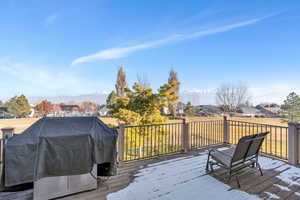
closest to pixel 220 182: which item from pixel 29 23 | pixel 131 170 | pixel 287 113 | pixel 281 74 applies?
pixel 131 170

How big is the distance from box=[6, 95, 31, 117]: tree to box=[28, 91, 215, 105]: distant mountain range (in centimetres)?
326

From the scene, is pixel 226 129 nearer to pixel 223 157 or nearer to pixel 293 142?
pixel 293 142

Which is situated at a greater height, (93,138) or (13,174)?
(93,138)

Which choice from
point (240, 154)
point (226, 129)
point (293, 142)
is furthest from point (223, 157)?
point (226, 129)

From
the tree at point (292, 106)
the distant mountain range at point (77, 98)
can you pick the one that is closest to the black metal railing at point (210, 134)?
the tree at point (292, 106)

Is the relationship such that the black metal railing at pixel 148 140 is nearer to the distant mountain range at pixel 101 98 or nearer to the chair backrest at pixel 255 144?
the chair backrest at pixel 255 144

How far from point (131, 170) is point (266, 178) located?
2625mm

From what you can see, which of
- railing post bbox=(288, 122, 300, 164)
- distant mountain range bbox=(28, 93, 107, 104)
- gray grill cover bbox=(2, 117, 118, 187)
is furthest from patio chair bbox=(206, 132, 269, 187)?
distant mountain range bbox=(28, 93, 107, 104)

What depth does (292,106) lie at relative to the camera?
15367mm

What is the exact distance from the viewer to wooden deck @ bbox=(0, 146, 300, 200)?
7.33ft

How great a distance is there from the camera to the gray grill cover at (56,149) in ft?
5.91

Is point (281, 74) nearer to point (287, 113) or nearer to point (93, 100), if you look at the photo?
point (287, 113)

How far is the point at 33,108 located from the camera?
36781mm

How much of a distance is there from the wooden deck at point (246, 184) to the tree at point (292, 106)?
53.1 ft
